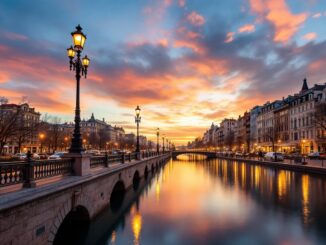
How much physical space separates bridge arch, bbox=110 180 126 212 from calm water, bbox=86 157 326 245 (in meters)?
0.58

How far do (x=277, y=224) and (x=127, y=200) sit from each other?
43.7 ft

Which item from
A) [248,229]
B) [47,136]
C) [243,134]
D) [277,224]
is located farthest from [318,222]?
[243,134]

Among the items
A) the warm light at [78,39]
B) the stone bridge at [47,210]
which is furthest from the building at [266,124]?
the warm light at [78,39]

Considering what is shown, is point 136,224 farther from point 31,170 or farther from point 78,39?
point 78,39

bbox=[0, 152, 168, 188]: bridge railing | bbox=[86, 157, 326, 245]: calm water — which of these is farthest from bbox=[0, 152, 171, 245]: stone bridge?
bbox=[86, 157, 326, 245]: calm water

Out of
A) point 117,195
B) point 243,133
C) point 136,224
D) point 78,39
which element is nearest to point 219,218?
point 136,224

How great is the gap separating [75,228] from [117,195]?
11.6m

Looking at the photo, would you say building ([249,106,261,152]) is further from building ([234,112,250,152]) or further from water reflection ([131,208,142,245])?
water reflection ([131,208,142,245])

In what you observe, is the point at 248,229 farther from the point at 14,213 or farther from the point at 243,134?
the point at 243,134

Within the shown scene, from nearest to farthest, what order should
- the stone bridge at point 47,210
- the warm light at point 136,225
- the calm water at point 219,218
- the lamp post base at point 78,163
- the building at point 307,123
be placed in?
1. the stone bridge at point 47,210
2. the lamp post base at point 78,163
3. the calm water at point 219,218
4. the warm light at point 136,225
5. the building at point 307,123

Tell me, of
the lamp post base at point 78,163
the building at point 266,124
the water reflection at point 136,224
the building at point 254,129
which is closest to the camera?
the lamp post base at point 78,163

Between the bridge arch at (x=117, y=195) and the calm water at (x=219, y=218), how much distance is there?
0.58 metres

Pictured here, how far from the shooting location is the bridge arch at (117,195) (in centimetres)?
2236

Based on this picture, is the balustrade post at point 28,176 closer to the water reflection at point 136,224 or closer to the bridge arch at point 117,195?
the water reflection at point 136,224
